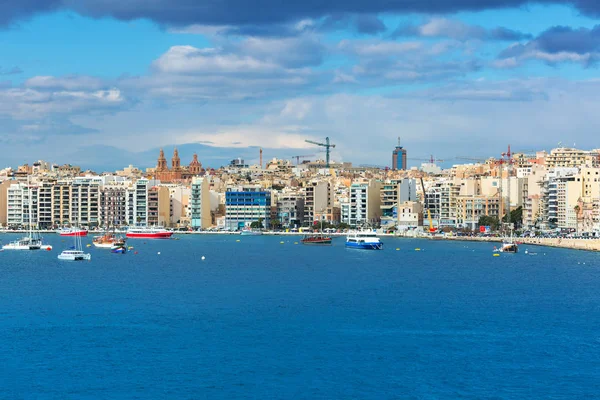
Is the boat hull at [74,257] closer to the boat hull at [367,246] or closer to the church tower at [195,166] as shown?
the boat hull at [367,246]

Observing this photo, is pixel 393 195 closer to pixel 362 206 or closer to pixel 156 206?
pixel 362 206

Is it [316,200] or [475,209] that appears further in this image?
[316,200]

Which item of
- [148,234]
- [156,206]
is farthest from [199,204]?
[148,234]

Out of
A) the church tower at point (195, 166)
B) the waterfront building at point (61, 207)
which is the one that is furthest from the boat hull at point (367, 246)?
the church tower at point (195, 166)

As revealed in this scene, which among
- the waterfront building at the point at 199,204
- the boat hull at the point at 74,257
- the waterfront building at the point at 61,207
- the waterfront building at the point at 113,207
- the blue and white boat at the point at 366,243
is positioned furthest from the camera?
the waterfront building at the point at 61,207

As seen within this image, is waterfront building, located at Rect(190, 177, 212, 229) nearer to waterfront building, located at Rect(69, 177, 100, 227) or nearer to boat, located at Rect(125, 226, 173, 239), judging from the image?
waterfront building, located at Rect(69, 177, 100, 227)

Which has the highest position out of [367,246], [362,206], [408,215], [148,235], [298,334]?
[362,206]
